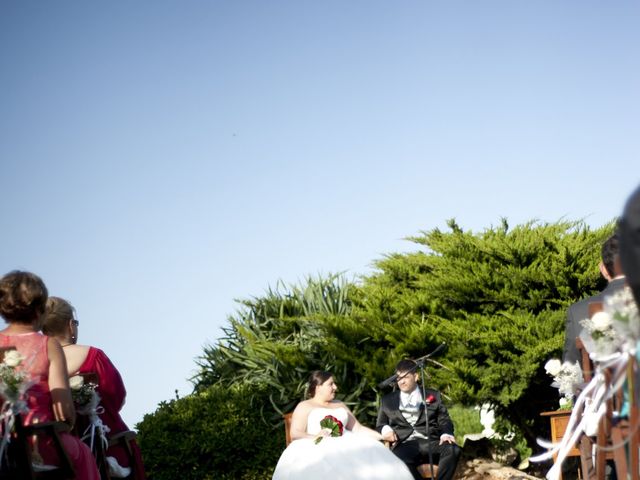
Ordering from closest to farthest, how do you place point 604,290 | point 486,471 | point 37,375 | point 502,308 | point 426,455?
1. point 37,375
2. point 604,290
3. point 426,455
4. point 486,471
5. point 502,308

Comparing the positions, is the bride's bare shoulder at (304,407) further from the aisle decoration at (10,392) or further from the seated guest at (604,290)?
the aisle decoration at (10,392)

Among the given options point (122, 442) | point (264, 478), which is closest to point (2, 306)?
point (122, 442)

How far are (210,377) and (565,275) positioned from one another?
499cm

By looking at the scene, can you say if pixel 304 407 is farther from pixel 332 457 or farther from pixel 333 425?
pixel 332 457

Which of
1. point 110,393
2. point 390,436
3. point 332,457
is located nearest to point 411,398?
point 390,436

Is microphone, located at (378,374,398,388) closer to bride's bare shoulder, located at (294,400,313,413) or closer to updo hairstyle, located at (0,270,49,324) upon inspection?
bride's bare shoulder, located at (294,400,313,413)

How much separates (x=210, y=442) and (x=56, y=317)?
231 inches

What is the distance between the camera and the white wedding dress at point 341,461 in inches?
331

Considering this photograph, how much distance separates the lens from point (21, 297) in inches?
205

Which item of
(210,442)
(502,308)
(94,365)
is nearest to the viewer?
(94,365)

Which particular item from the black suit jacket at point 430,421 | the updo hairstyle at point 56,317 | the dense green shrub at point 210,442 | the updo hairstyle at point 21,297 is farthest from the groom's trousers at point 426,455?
the updo hairstyle at point 21,297

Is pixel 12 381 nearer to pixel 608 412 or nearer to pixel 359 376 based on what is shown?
pixel 608 412

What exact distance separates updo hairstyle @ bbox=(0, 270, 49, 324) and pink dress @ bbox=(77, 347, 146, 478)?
114 cm

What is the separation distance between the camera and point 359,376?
42.0ft
